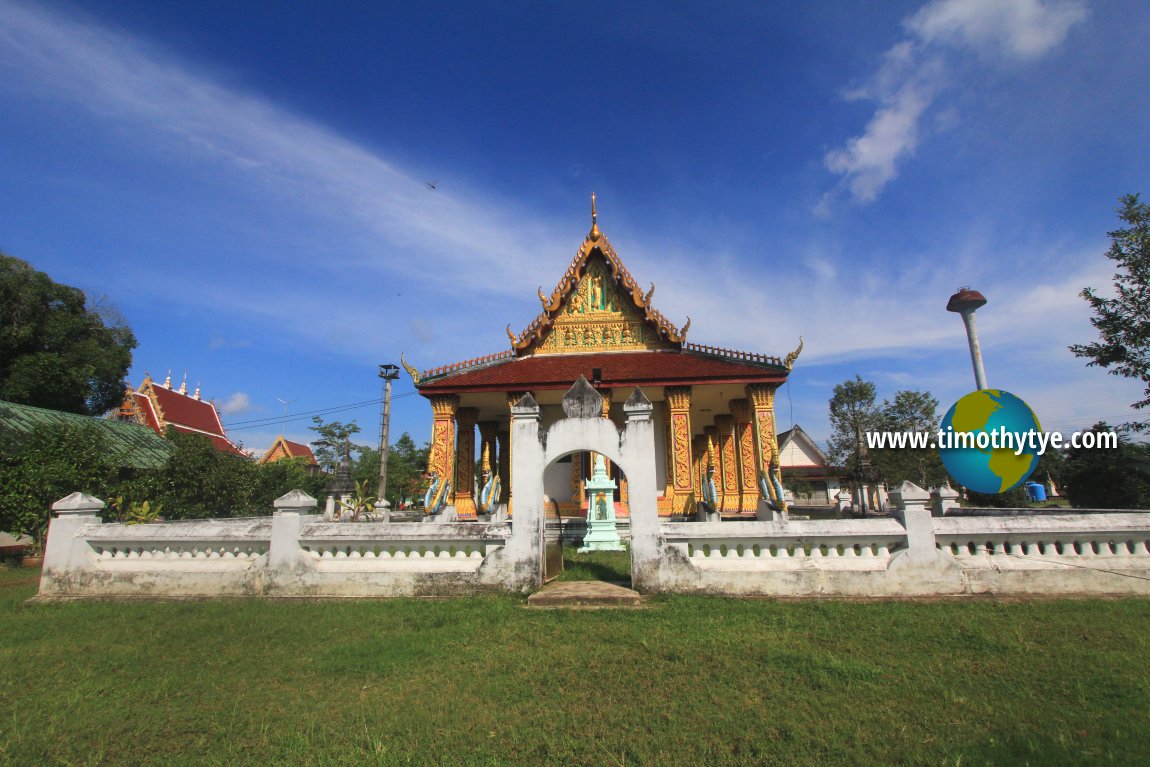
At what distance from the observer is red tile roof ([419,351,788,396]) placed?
46.7 feet

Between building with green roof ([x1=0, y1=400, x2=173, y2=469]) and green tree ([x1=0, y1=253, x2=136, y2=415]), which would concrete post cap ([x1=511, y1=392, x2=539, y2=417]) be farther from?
green tree ([x1=0, y1=253, x2=136, y2=415])

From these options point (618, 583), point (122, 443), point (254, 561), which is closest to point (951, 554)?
point (618, 583)

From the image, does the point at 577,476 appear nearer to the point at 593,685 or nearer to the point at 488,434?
the point at 488,434

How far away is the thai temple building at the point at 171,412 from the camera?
2869 centimetres

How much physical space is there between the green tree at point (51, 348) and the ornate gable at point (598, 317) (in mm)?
15363

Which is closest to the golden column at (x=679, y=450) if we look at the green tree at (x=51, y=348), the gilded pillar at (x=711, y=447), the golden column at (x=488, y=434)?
the gilded pillar at (x=711, y=447)

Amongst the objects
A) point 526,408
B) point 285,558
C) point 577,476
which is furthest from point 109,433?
point 526,408

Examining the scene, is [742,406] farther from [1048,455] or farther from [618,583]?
[1048,455]

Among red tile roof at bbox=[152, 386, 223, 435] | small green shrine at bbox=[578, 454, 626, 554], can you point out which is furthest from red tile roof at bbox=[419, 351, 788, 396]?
red tile roof at bbox=[152, 386, 223, 435]

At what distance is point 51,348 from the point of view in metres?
19.0

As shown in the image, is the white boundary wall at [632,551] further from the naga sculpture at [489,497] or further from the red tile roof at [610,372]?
the red tile roof at [610,372]

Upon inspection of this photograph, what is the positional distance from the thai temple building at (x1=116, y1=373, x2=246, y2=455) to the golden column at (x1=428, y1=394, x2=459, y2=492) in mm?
17346

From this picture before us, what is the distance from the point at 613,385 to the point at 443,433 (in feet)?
15.4

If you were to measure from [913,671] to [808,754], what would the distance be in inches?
60.5
